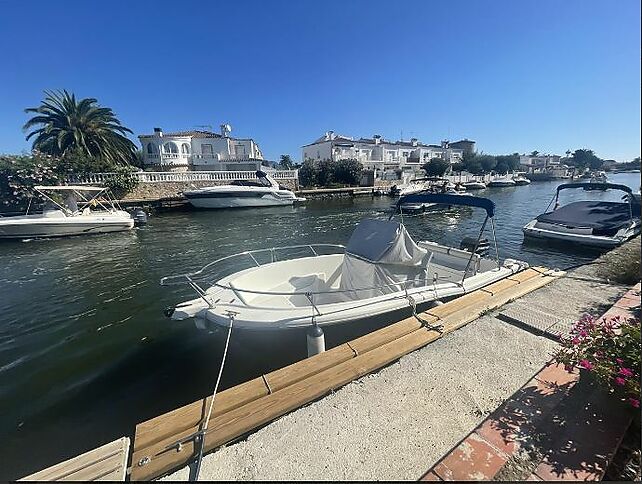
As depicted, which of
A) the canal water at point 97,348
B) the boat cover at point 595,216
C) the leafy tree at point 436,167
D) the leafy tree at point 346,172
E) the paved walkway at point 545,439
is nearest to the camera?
the paved walkway at point 545,439

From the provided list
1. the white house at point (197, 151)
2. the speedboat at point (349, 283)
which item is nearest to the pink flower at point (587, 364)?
the speedboat at point (349, 283)

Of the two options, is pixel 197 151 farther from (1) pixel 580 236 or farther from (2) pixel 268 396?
(2) pixel 268 396

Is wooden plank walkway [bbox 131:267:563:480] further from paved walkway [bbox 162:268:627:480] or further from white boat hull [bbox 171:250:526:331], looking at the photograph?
white boat hull [bbox 171:250:526:331]

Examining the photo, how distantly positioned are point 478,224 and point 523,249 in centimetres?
706

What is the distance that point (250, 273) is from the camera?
5766 millimetres

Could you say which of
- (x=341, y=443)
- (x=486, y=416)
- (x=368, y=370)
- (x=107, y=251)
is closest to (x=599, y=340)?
(x=486, y=416)

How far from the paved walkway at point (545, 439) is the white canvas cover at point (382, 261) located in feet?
9.04

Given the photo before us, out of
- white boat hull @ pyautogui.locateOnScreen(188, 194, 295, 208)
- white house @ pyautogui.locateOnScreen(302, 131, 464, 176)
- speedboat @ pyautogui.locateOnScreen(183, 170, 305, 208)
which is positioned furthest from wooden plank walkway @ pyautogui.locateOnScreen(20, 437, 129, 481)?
white house @ pyautogui.locateOnScreen(302, 131, 464, 176)

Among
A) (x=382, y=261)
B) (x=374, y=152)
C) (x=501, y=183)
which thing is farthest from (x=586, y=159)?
(x=382, y=261)

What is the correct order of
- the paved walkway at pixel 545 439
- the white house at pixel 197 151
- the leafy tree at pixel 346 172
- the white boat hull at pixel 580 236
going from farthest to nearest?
the leafy tree at pixel 346 172 < the white house at pixel 197 151 < the white boat hull at pixel 580 236 < the paved walkway at pixel 545 439

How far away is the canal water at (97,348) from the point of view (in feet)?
12.3

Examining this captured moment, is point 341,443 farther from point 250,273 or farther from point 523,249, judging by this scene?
point 523,249

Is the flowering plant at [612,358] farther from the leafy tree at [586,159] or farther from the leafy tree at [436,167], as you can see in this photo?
the leafy tree at [586,159]

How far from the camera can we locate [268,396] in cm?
262
